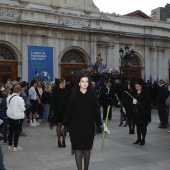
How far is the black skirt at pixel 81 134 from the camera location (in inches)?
198

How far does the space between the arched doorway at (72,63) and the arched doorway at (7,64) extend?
408cm

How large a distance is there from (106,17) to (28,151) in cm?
2140

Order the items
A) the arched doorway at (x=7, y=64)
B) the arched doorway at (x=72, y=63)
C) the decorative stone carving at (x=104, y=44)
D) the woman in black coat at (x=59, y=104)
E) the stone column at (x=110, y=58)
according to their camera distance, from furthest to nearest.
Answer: the stone column at (x=110, y=58) < the decorative stone carving at (x=104, y=44) < the arched doorway at (x=72, y=63) < the arched doorway at (x=7, y=64) < the woman in black coat at (x=59, y=104)

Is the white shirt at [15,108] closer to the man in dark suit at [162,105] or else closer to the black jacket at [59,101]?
the black jacket at [59,101]

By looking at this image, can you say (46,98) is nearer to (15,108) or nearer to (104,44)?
(15,108)

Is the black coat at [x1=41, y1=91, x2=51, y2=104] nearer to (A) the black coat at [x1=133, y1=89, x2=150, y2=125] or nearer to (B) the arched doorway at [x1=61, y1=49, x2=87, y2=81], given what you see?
(A) the black coat at [x1=133, y1=89, x2=150, y2=125]

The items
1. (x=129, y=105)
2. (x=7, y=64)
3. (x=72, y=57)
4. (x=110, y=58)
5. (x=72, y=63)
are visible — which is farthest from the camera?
(x=110, y=58)

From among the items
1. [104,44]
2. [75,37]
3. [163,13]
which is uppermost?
[163,13]

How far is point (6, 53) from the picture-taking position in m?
21.7

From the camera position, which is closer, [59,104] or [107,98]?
[59,104]

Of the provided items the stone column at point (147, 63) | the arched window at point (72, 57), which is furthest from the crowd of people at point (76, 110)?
the stone column at point (147, 63)

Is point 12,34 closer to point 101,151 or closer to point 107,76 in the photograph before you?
point 107,76

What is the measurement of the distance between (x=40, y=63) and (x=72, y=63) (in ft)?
10.9

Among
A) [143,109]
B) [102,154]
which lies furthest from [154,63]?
[102,154]
